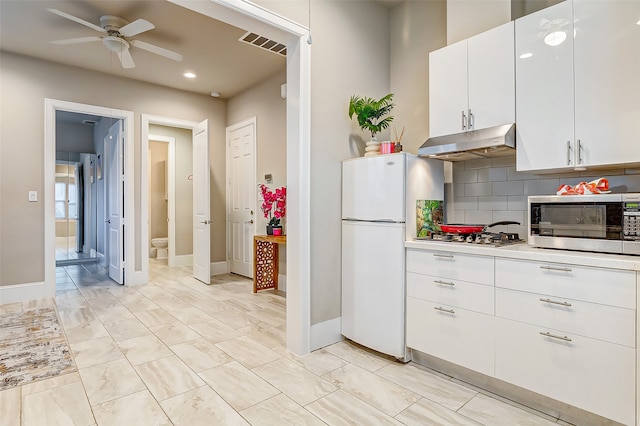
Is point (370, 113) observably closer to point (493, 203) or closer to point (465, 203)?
point (465, 203)

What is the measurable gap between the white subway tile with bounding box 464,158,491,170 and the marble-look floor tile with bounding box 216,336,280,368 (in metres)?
2.14

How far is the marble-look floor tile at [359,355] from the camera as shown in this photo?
2.44 m

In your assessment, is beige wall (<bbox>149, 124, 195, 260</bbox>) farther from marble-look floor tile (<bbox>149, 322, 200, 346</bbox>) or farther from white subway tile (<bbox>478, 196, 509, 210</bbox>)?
white subway tile (<bbox>478, 196, 509, 210</bbox>)

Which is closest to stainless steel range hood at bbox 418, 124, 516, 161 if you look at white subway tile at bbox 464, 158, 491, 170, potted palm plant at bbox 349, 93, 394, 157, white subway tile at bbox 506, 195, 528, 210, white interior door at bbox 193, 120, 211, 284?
white subway tile at bbox 464, 158, 491, 170

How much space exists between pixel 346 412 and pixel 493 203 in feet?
6.06

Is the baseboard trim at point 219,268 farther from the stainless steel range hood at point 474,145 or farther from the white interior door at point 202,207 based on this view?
the stainless steel range hood at point 474,145

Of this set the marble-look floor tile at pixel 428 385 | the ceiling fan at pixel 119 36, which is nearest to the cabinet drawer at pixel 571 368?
the marble-look floor tile at pixel 428 385

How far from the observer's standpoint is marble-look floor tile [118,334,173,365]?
250 cm

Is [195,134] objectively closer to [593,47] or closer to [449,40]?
[449,40]

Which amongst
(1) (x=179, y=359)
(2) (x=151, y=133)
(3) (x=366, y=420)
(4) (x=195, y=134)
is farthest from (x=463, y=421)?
(2) (x=151, y=133)

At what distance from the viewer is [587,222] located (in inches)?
71.4

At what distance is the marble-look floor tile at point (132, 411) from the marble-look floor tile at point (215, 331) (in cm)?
88

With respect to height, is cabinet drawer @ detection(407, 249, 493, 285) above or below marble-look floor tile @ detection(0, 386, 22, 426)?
above

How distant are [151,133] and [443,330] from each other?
6136 mm
